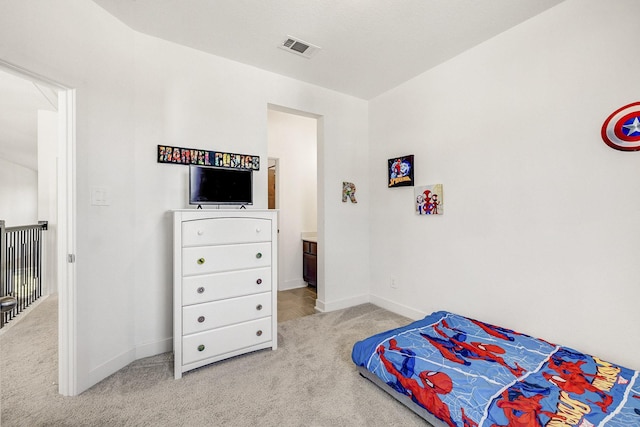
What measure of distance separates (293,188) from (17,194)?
25.4 ft

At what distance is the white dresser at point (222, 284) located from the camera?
2043mm

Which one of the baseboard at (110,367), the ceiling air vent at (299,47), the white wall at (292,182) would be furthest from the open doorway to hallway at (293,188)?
the baseboard at (110,367)

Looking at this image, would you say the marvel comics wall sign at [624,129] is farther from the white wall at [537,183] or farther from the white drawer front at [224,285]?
the white drawer front at [224,285]

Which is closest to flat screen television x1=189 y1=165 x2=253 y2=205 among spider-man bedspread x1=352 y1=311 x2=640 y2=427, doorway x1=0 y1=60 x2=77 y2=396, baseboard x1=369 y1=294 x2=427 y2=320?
doorway x1=0 y1=60 x2=77 y2=396

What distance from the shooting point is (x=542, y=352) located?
6.10 feet

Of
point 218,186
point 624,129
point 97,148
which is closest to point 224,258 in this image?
point 218,186

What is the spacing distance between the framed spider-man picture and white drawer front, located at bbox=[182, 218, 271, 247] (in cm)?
164

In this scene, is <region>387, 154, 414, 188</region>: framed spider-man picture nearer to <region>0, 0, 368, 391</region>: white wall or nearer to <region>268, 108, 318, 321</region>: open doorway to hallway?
<region>0, 0, 368, 391</region>: white wall

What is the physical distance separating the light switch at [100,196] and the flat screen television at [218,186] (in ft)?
1.86

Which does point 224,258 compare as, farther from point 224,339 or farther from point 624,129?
point 624,129

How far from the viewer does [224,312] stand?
220 centimetres

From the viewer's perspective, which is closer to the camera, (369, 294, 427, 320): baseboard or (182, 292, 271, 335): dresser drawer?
(182, 292, 271, 335): dresser drawer

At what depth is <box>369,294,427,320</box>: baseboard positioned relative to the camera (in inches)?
120

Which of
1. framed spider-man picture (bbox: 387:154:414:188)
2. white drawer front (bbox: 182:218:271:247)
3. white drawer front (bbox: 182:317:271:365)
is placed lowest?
white drawer front (bbox: 182:317:271:365)
